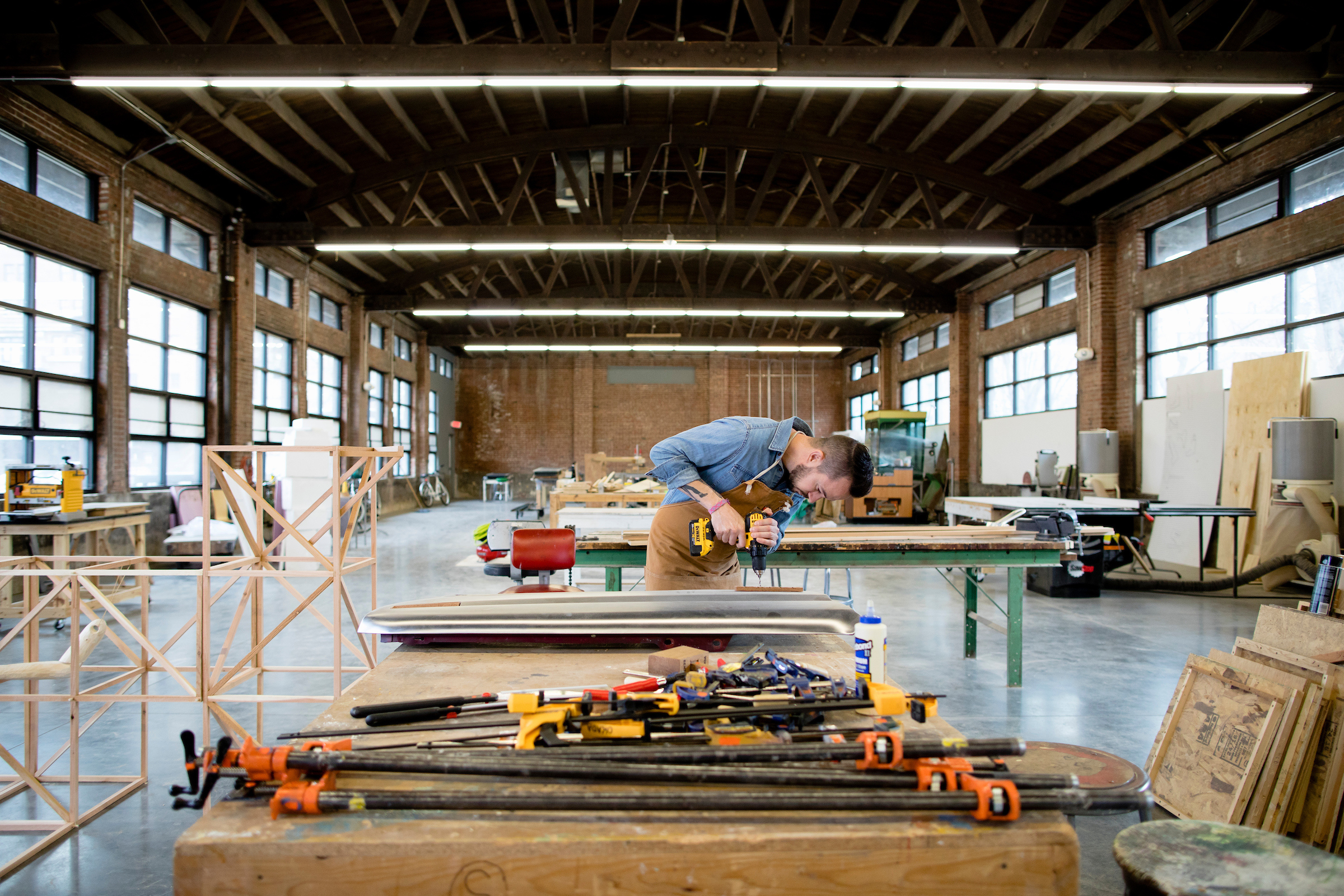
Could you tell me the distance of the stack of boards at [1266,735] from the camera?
240 cm

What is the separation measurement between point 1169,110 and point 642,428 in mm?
16075

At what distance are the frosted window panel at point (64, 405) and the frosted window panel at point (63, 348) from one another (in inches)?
5.4

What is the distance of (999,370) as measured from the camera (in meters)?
13.8

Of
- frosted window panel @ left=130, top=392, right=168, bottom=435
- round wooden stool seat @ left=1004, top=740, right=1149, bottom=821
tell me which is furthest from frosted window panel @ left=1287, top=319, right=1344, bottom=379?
frosted window panel @ left=130, top=392, right=168, bottom=435

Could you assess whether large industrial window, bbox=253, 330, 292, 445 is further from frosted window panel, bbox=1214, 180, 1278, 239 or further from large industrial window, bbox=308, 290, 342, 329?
frosted window panel, bbox=1214, 180, 1278, 239

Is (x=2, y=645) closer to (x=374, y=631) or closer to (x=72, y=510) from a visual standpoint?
→ (x=374, y=631)

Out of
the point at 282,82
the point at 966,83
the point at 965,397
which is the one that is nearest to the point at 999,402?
the point at 965,397

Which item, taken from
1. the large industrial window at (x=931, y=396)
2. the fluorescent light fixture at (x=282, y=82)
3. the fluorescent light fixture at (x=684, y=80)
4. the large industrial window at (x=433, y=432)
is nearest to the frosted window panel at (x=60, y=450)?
the fluorescent light fixture at (x=282, y=82)

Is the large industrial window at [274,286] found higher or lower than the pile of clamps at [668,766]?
higher

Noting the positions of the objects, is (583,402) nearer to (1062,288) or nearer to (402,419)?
(402,419)

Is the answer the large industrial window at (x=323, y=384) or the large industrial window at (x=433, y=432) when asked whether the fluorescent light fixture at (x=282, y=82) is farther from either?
the large industrial window at (x=433, y=432)

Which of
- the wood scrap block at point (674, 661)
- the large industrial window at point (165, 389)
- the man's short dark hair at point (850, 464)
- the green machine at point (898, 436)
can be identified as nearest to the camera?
the wood scrap block at point (674, 661)

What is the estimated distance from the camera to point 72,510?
18.6ft

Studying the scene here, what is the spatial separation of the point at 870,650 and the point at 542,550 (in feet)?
5.00
